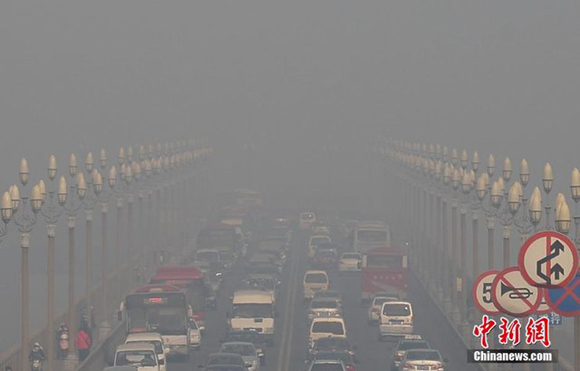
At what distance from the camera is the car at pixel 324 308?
281 feet

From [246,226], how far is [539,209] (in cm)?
9653

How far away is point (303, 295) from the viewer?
333ft

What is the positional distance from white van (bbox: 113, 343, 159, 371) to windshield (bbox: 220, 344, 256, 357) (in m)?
5.46

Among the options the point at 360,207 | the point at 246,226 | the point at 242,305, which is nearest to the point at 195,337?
the point at 242,305

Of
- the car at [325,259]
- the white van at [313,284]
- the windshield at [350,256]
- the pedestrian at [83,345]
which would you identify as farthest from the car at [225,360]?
the car at [325,259]

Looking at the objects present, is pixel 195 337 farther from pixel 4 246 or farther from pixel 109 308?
pixel 4 246

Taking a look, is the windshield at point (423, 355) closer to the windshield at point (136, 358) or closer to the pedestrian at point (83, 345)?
the windshield at point (136, 358)

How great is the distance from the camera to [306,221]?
156 metres

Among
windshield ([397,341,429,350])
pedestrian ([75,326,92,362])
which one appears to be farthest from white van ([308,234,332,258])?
windshield ([397,341,429,350])

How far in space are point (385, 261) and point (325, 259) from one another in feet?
64.6

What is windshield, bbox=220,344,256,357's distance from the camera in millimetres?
68875

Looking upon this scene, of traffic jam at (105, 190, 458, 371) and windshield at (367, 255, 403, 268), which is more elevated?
windshield at (367, 255, 403, 268)

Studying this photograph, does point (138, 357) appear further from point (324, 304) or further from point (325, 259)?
point (325, 259)

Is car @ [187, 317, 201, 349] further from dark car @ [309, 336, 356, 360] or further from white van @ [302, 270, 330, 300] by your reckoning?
white van @ [302, 270, 330, 300]
